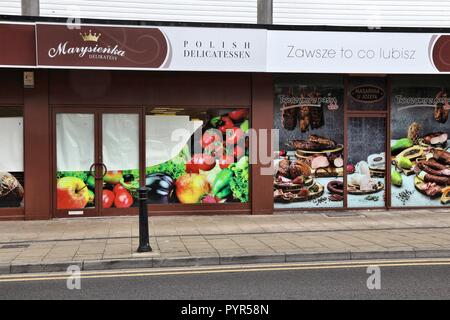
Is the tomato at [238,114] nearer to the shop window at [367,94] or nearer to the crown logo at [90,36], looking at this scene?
the shop window at [367,94]

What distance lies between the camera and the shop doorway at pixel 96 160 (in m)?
11.9

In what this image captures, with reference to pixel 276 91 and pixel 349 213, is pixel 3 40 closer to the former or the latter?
pixel 276 91

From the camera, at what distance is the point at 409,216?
40.1 ft

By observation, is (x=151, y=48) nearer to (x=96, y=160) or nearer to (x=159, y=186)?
(x=96, y=160)

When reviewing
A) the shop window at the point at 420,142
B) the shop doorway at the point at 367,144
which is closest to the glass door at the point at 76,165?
the shop doorway at the point at 367,144

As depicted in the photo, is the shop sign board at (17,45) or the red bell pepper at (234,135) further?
the red bell pepper at (234,135)

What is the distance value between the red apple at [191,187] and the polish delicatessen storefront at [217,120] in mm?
24

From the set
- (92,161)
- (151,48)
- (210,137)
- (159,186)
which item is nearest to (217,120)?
(210,137)

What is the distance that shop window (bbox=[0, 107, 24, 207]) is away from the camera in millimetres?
11703

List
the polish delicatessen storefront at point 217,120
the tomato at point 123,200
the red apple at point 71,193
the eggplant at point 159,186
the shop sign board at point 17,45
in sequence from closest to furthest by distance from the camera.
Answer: the shop sign board at point 17,45, the polish delicatessen storefront at point 217,120, the red apple at point 71,193, the tomato at point 123,200, the eggplant at point 159,186

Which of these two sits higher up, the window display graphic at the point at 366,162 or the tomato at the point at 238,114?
the tomato at the point at 238,114

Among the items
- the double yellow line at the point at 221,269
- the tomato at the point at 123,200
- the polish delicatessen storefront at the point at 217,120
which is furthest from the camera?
the tomato at the point at 123,200
